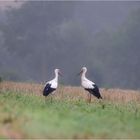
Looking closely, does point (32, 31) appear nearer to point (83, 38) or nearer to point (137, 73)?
point (83, 38)

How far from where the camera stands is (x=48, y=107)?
16.2 m

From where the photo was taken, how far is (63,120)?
14000 millimetres

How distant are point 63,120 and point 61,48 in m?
61.6

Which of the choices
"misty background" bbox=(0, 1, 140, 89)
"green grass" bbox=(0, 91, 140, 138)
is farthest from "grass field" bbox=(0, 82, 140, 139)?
"misty background" bbox=(0, 1, 140, 89)

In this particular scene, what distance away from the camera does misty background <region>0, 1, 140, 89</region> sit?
232 feet

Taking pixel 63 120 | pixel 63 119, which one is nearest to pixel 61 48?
pixel 63 119

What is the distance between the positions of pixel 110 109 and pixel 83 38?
6303cm

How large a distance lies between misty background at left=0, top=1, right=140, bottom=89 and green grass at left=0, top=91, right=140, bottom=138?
50.4 metres

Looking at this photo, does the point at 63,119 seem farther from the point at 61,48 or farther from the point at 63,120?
the point at 61,48

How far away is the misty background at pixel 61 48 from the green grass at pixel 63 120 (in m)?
50.4

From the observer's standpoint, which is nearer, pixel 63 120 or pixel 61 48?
pixel 63 120

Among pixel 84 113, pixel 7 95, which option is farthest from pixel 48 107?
pixel 7 95

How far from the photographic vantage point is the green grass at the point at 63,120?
507 inches

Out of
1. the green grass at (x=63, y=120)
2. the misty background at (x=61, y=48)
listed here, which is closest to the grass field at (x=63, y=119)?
the green grass at (x=63, y=120)
